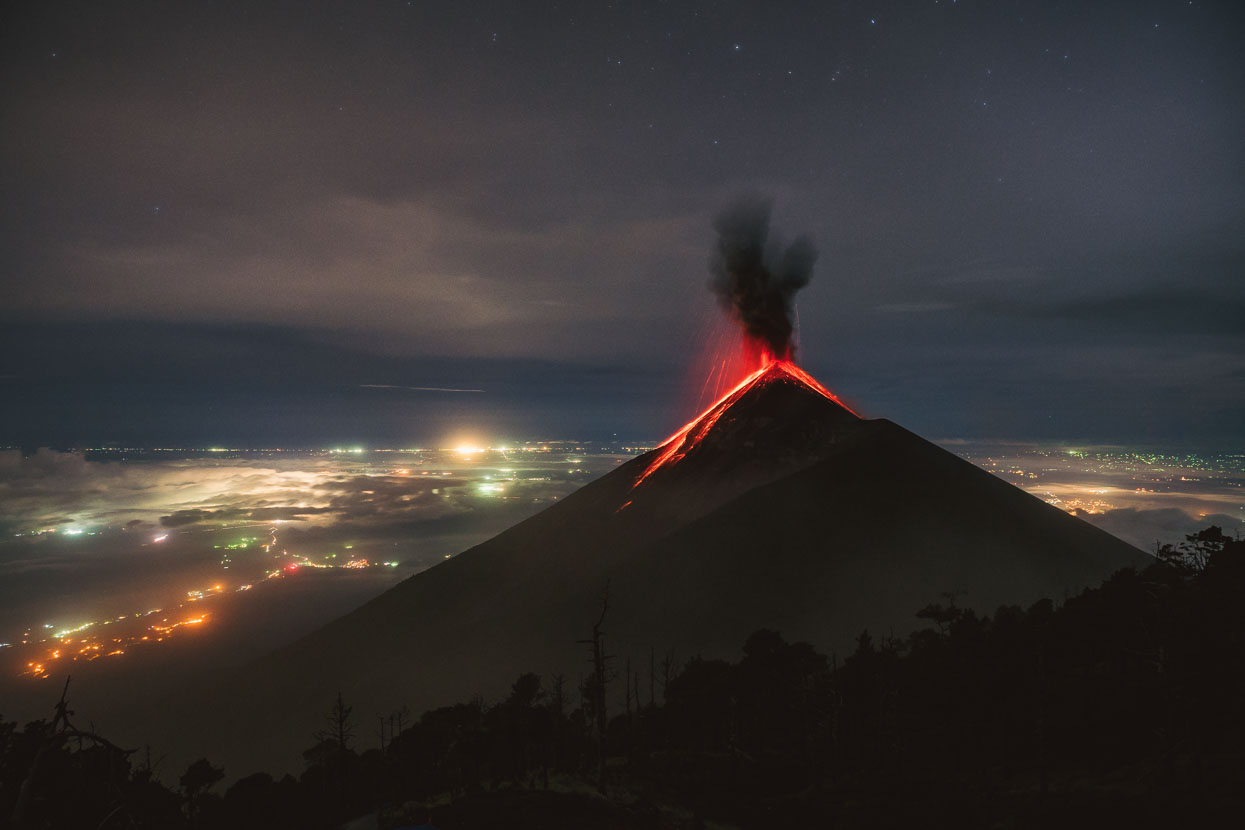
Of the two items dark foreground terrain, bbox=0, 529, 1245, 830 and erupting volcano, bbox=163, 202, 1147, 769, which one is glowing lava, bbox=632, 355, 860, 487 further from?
dark foreground terrain, bbox=0, 529, 1245, 830

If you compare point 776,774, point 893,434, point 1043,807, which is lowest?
point 776,774

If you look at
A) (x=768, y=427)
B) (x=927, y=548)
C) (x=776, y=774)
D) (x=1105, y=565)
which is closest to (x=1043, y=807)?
(x=776, y=774)

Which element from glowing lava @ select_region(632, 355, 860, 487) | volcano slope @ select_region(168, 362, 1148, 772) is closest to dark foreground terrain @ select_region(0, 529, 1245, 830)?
volcano slope @ select_region(168, 362, 1148, 772)

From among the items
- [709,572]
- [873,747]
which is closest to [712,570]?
[709,572]

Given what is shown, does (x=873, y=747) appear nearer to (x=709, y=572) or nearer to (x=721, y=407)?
(x=709, y=572)

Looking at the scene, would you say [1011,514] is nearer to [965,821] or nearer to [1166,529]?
[1166,529]

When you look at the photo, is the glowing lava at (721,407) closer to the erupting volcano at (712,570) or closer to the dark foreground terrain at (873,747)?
the erupting volcano at (712,570)
